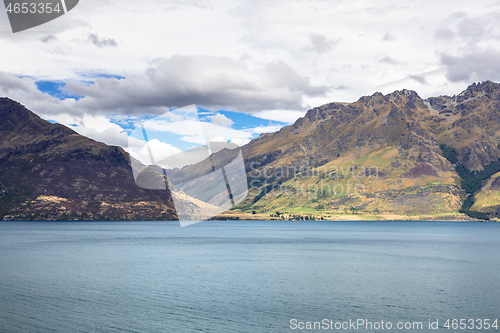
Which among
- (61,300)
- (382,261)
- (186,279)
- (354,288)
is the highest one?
(61,300)

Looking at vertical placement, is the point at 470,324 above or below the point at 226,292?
below

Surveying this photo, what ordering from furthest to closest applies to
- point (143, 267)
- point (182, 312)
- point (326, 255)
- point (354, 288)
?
point (326, 255), point (143, 267), point (354, 288), point (182, 312)

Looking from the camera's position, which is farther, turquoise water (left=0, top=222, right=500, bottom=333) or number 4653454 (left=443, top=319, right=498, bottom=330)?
turquoise water (left=0, top=222, right=500, bottom=333)

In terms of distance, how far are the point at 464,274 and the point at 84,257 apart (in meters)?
127

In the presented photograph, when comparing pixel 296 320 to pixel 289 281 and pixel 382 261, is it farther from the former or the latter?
pixel 382 261

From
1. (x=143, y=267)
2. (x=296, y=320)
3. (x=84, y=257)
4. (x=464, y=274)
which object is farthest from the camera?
(x=84, y=257)

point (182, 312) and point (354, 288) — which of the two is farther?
point (354, 288)

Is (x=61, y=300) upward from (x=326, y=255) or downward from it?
upward

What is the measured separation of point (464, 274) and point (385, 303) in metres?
53.2

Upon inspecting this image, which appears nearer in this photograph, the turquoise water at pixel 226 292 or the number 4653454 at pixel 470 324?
the number 4653454 at pixel 470 324

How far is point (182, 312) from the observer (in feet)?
240

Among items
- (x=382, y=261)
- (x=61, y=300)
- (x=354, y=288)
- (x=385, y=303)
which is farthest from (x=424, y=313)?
(x=382, y=261)

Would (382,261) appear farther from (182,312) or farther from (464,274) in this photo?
(182,312)

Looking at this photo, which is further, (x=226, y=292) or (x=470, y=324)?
(x=226, y=292)
